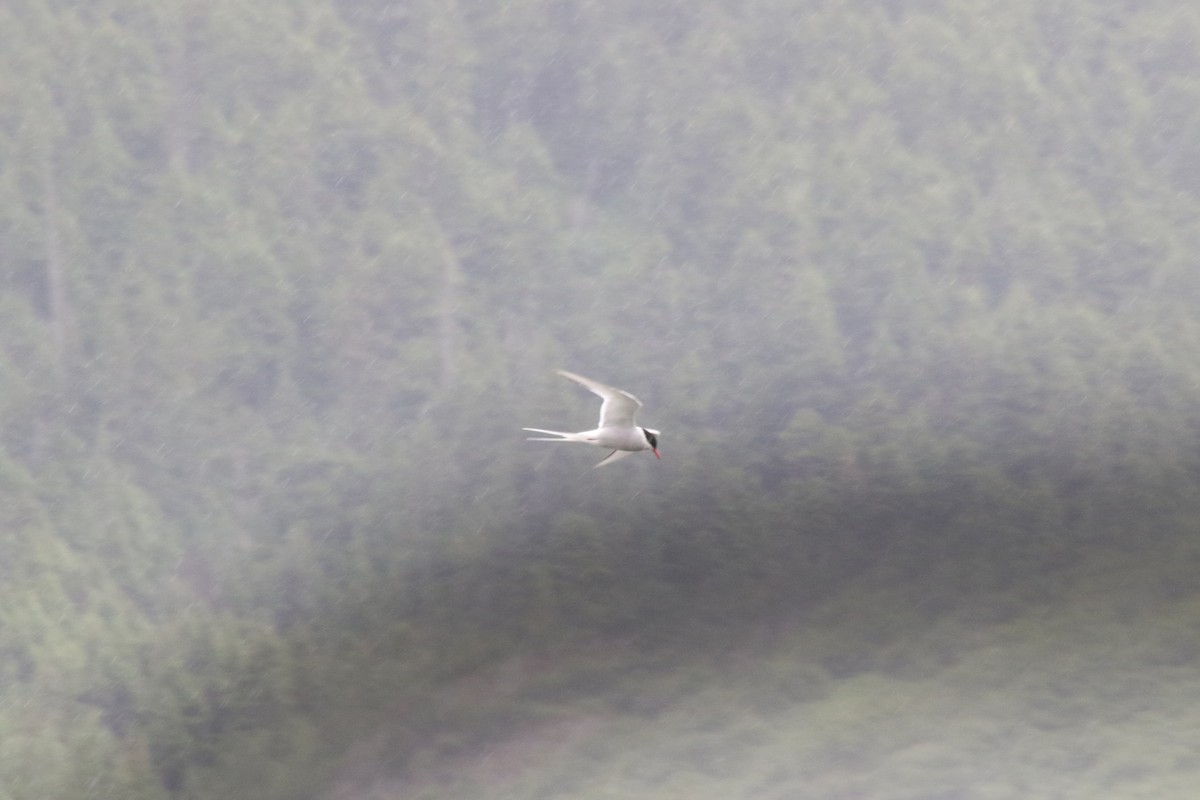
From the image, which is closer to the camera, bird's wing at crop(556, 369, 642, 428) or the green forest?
bird's wing at crop(556, 369, 642, 428)

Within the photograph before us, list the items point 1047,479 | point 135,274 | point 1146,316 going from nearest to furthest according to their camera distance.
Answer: point 1047,479, point 1146,316, point 135,274

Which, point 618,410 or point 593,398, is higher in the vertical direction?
point 593,398

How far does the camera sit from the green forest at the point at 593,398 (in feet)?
54.0

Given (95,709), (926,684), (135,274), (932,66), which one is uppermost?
(932,66)

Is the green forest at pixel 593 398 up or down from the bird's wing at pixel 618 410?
up

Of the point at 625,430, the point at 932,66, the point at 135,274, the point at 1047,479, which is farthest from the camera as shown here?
the point at 932,66

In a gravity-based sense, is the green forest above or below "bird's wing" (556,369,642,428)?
above

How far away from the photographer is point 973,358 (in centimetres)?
2020

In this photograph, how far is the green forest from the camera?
16.5 metres

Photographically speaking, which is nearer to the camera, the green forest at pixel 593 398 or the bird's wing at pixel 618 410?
the bird's wing at pixel 618 410

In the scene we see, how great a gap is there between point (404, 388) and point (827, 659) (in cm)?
769

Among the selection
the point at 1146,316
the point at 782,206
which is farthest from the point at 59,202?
the point at 1146,316

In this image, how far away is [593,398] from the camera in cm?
1983

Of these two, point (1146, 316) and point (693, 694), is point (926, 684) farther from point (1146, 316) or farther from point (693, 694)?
point (1146, 316)
